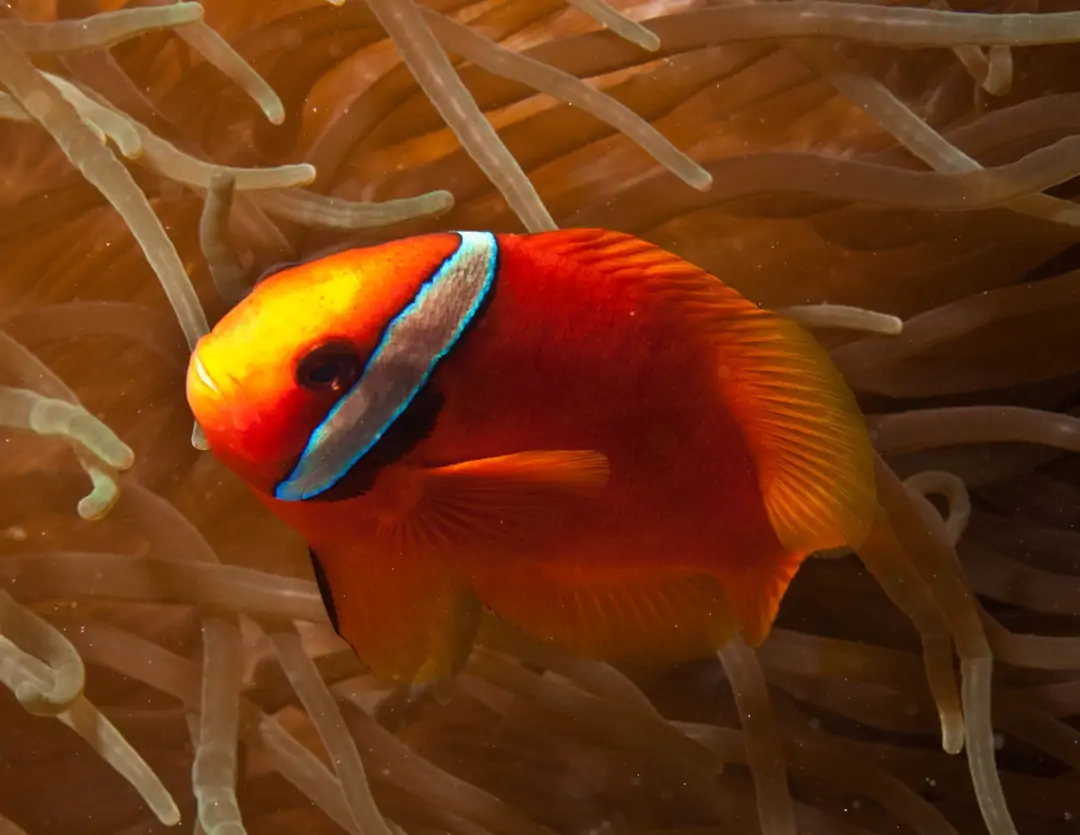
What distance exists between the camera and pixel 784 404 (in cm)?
61

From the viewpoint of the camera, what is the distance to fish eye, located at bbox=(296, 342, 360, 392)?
0.53m

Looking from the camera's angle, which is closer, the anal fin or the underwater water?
the anal fin

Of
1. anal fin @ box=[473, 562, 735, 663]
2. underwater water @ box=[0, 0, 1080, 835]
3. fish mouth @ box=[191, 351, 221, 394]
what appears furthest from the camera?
underwater water @ box=[0, 0, 1080, 835]

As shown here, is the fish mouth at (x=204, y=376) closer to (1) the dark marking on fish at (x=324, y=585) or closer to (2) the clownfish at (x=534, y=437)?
(2) the clownfish at (x=534, y=437)

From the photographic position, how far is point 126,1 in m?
0.88

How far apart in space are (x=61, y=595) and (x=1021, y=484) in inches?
34.9

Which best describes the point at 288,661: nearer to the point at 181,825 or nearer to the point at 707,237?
the point at 181,825

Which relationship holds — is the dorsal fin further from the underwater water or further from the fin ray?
A: the underwater water

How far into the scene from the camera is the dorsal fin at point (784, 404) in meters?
0.60

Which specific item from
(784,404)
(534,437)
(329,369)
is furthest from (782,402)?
(329,369)

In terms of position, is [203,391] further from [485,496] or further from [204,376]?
[485,496]

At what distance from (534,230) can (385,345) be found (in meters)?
0.25

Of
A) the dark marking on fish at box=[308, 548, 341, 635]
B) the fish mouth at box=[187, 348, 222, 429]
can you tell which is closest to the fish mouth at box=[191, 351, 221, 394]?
the fish mouth at box=[187, 348, 222, 429]

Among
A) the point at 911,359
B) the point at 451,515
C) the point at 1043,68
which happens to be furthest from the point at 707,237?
the point at 451,515
